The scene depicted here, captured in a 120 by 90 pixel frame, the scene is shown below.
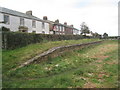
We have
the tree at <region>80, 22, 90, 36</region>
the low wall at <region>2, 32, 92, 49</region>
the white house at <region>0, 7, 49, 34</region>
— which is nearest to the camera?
the low wall at <region>2, 32, 92, 49</region>

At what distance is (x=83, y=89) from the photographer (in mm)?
6438

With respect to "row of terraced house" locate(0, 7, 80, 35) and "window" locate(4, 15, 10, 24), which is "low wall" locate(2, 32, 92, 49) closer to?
"row of terraced house" locate(0, 7, 80, 35)

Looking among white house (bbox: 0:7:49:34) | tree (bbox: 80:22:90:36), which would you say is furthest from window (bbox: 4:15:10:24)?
tree (bbox: 80:22:90:36)

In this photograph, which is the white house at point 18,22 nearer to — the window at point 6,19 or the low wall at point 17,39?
the window at point 6,19

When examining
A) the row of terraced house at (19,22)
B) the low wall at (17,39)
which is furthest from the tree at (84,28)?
the low wall at (17,39)

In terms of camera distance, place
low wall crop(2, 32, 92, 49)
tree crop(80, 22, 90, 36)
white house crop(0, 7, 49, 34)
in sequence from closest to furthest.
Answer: low wall crop(2, 32, 92, 49) < white house crop(0, 7, 49, 34) < tree crop(80, 22, 90, 36)

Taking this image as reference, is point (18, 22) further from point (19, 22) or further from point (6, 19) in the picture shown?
point (6, 19)

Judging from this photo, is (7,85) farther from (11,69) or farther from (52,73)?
(52,73)

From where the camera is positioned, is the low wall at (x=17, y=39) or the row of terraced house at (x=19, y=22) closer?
the low wall at (x=17, y=39)

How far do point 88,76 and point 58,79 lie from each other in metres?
2.09

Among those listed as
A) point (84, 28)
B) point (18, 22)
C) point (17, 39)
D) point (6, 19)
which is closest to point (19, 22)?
point (18, 22)

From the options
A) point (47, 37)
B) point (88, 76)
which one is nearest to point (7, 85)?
point (88, 76)

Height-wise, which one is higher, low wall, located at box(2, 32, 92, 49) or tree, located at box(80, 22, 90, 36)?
tree, located at box(80, 22, 90, 36)

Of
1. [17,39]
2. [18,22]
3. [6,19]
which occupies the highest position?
[6,19]
